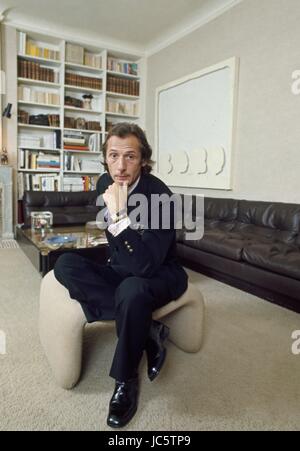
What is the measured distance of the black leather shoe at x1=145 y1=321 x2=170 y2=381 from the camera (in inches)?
51.6

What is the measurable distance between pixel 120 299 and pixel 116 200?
0.39 meters

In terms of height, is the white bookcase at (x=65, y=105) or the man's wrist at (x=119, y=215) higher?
the white bookcase at (x=65, y=105)

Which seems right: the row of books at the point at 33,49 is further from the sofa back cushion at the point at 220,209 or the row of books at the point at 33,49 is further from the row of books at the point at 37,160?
the sofa back cushion at the point at 220,209

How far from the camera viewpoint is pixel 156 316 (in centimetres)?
135

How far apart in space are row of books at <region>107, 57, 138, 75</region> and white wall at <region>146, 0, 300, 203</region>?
1521mm

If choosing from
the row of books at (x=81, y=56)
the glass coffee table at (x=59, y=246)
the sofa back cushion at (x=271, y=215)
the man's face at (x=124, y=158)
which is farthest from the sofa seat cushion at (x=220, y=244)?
the row of books at (x=81, y=56)

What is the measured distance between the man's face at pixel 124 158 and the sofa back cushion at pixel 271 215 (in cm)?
183

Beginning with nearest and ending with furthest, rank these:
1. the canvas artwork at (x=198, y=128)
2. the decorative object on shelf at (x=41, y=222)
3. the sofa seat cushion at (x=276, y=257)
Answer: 1. the sofa seat cushion at (x=276, y=257)
2. the decorative object on shelf at (x=41, y=222)
3. the canvas artwork at (x=198, y=128)

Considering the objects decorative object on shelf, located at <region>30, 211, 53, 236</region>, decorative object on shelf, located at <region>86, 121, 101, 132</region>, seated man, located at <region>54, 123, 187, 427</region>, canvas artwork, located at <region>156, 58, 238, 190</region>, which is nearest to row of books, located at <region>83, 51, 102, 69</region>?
decorative object on shelf, located at <region>86, 121, 101, 132</region>

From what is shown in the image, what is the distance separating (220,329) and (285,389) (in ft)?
1.83

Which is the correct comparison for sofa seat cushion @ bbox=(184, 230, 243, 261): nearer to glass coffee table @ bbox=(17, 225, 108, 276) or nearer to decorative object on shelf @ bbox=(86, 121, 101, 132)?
glass coffee table @ bbox=(17, 225, 108, 276)

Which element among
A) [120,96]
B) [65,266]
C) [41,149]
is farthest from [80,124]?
[65,266]

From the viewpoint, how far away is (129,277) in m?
1.25

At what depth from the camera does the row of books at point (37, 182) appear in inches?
176
